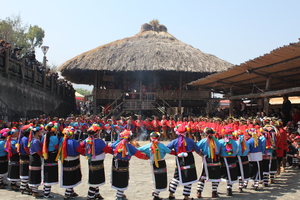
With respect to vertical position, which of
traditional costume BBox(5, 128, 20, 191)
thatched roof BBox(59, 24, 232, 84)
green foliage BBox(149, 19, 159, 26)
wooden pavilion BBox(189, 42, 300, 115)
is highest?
green foliage BBox(149, 19, 159, 26)

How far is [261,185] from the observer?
26.8ft

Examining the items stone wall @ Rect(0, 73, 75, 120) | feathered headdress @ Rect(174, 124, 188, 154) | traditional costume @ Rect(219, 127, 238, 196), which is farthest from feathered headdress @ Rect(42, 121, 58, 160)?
stone wall @ Rect(0, 73, 75, 120)

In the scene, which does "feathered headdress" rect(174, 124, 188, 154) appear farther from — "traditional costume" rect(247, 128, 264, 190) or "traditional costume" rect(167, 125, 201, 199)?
"traditional costume" rect(247, 128, 264, 190)

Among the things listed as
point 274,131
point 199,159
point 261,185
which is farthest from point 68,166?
point 199,159

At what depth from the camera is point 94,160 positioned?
21.5ft

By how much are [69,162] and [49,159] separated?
510 millimetres

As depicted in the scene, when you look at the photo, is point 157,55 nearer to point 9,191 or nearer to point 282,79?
point 282,79

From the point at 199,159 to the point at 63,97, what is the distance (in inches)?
636

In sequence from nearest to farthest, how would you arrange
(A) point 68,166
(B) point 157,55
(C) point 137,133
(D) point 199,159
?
(A) point 68,166 → (D) point 199,159 → (C) point 137,133 → (B) point 157,55

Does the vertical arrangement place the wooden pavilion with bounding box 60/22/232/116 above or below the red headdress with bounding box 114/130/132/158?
above

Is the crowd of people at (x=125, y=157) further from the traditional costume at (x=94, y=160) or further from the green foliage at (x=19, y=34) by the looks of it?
the green foliage at (x=19, y=34)

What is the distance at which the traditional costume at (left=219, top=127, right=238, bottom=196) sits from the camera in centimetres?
723

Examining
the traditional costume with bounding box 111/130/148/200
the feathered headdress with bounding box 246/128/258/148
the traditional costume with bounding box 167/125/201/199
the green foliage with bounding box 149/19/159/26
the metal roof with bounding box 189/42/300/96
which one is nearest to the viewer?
the traditional costume with bounding box 111/130/148/200

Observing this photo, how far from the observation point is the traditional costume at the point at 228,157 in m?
7.23
